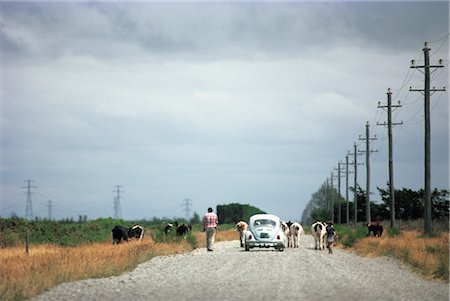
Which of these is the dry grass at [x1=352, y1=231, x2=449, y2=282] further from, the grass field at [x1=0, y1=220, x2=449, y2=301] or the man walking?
the man walking

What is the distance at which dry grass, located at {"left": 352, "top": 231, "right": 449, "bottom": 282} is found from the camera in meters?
24.7

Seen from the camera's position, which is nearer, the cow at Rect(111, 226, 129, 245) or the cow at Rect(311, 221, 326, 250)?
the cow at Rect(111, 226, 129, 245)

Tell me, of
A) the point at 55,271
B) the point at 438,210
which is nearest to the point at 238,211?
the point at 438,210

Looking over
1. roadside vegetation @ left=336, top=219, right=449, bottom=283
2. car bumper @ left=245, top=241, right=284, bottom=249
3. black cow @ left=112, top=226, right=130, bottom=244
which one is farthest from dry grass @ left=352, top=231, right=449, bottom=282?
black cow @ left=112, top=226, right=130, bottom=244

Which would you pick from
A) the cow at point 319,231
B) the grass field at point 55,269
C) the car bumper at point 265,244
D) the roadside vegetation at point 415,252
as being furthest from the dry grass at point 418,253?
the grass field at point 55,269

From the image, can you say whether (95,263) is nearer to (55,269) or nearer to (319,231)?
(55,269)

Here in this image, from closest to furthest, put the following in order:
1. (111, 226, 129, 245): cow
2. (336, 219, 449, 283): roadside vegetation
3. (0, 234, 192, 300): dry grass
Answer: (0, 234, 192, 300): dry grass < (336, 219, 449, 283): roadside vegetation < (111, 226, 129, 245): cow

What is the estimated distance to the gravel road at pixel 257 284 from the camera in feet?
60.2

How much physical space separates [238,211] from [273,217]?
101m

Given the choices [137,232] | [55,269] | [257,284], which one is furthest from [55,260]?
[137,232]

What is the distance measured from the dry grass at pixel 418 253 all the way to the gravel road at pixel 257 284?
0.64m

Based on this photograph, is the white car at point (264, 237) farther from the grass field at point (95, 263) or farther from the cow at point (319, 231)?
the grass field at point (95, 263)

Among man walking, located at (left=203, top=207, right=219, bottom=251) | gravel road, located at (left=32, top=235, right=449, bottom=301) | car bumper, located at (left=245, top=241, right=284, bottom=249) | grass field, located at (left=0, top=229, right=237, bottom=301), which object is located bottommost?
car bumper, located at (left=245, top=241, right=284, bottom=249)

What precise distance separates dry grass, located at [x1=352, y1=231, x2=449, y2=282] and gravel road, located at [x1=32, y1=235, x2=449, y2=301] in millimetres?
644
